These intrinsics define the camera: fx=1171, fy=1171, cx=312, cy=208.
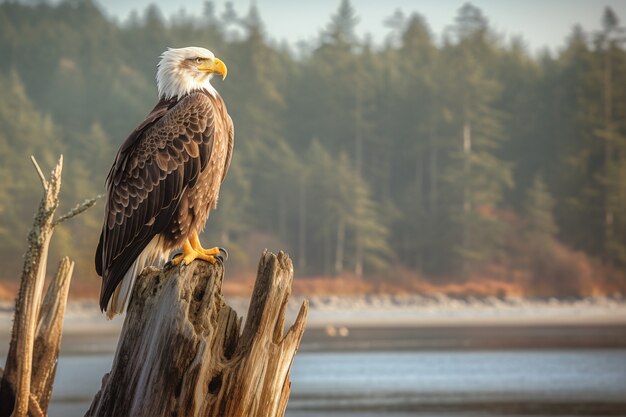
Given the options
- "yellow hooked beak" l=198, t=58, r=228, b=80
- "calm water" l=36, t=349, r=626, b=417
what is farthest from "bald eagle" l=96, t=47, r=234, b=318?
"calm water" l=36, t=349, r=626, b=417

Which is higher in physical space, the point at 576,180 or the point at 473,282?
the point at 576,180

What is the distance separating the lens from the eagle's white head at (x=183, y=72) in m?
7.18

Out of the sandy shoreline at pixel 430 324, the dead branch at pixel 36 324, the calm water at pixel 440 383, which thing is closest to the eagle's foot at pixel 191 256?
the dead branch at pixel 36 324

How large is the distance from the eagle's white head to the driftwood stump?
6.72ft

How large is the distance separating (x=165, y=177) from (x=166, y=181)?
0.02m

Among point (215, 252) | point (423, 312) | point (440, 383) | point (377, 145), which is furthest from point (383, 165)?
point (215, 252)

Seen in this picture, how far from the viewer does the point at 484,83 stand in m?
55.6

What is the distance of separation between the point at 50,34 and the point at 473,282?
110ft

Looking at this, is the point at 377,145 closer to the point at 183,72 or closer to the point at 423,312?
the point at 423,312

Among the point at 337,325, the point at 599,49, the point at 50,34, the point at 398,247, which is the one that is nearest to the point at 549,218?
the point at 398,247

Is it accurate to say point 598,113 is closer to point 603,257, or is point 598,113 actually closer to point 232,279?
point 603,257

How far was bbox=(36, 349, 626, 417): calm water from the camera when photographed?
51.4 feet

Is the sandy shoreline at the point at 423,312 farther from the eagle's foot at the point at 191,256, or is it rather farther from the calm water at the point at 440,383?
the eagle's foot at the point at 191,256

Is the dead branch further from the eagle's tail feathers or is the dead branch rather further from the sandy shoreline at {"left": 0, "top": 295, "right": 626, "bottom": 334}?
the sandy shoreline at {"left": 0, "top": 295, "right": 626, "bottom": 334}
